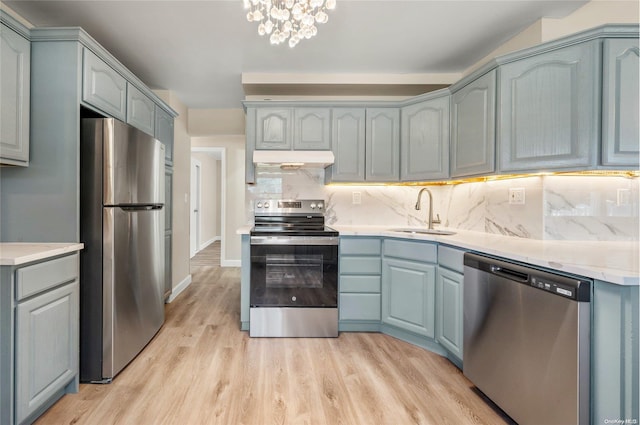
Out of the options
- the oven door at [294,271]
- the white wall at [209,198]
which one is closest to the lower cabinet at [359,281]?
the oven door at [294,271]

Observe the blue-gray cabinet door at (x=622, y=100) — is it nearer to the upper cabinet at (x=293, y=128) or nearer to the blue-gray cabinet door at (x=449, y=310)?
the blue-gray cabinet door at (x=449, y=310)

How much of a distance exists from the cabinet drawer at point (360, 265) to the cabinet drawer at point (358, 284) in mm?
59

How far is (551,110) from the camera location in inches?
72.5

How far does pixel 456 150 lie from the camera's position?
8.36 feet

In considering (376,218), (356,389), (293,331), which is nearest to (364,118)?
(376,218)

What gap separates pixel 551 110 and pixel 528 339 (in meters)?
1.37

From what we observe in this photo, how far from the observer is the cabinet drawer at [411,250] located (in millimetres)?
2273

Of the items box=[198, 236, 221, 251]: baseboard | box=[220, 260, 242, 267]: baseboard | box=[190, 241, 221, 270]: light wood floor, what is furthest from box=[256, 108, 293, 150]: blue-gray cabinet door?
box=[198, 236, 221, 251]: baseboard

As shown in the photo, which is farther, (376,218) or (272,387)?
(376,218)

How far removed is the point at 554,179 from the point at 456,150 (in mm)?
737

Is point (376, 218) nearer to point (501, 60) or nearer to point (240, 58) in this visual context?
point (501, 60)

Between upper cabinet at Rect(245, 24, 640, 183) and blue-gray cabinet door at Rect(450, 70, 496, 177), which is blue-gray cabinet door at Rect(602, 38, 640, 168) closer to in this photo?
upper cabinet at Rect(245, 24, 640, 183)

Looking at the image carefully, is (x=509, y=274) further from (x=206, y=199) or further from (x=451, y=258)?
(x=206, y=199)

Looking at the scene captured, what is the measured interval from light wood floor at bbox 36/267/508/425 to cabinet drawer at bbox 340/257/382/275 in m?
0.56
